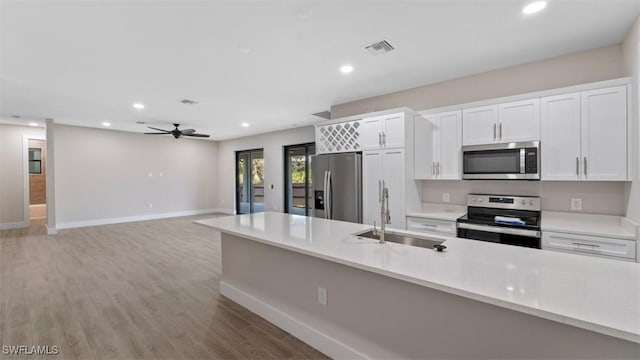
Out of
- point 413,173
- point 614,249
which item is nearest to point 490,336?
point 614,249

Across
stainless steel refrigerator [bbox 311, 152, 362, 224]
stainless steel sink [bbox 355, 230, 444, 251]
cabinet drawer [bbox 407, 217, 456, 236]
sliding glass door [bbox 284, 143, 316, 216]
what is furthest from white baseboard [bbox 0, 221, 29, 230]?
cabinet drawer [bbox 407, 217, 456, 236]

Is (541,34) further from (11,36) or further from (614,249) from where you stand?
(11,36)

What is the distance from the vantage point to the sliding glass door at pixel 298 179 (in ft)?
24.8

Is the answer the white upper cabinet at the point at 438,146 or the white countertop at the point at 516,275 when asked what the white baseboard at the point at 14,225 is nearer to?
the white countertop at the point at 516,275

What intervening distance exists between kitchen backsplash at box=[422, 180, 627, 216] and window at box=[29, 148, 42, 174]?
11114 millimetres

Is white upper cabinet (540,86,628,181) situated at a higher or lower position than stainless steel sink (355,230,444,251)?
higher

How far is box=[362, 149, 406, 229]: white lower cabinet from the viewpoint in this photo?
3666 mm

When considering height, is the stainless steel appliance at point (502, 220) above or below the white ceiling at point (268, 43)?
below

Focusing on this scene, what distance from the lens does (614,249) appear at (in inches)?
93.4

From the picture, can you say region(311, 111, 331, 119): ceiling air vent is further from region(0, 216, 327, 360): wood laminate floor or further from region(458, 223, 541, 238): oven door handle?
region(458, 223, 541, 238): oven door handle

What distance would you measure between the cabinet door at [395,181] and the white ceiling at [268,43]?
1044 mm

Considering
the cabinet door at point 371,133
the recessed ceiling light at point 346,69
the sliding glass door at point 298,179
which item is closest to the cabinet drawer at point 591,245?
the cabinet door at point 371,133

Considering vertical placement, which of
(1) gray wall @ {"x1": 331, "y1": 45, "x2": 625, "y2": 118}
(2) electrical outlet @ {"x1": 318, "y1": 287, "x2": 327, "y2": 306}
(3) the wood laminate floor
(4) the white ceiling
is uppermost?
(4) the white ceiling

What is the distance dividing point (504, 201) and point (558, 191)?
0.52 metres
